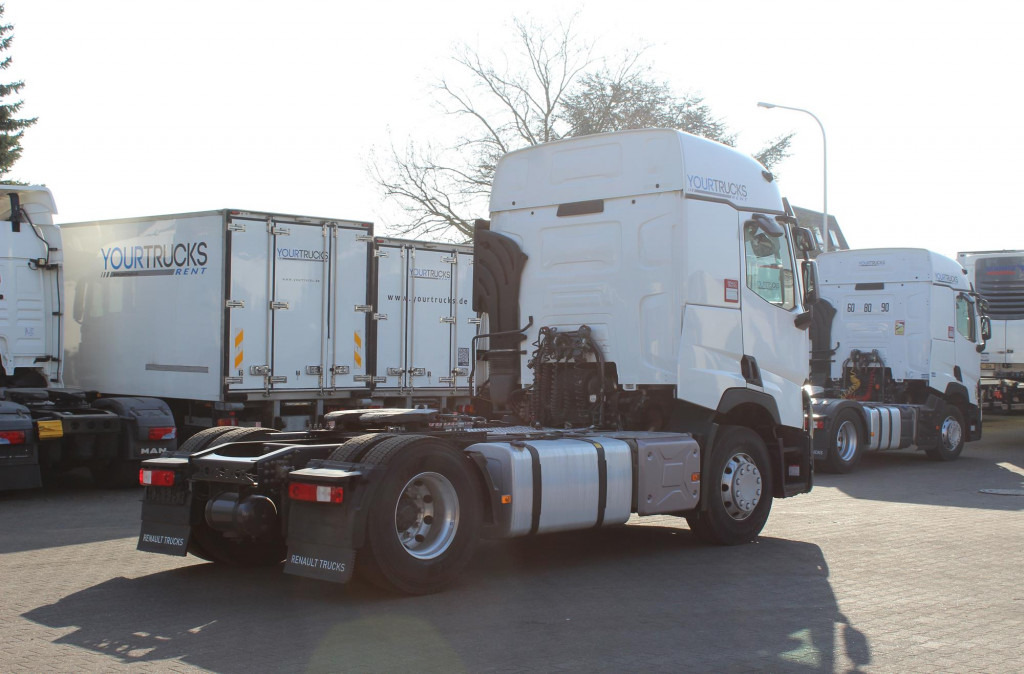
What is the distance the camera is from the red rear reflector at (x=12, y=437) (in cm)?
1181

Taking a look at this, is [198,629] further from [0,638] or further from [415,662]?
[415,662]

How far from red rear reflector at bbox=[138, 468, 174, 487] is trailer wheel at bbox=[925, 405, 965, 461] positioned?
15213mm

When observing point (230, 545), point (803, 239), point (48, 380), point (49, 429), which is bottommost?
point (230, 545)

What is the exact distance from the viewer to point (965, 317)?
1967 cm

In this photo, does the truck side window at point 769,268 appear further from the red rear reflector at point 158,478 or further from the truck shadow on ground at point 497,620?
the red rear reflector at point 158,478

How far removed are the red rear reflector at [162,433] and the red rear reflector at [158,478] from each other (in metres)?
5.89

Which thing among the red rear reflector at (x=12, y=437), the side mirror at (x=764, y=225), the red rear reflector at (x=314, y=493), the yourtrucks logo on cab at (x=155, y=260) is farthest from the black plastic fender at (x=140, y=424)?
the side mirror at (x=764, y=225)

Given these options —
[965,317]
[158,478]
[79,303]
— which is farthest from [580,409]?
[965,317]

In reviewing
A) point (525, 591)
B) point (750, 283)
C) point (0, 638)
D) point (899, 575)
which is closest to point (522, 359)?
point (750, 283)

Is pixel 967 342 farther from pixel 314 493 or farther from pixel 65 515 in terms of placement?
pixel 314 493

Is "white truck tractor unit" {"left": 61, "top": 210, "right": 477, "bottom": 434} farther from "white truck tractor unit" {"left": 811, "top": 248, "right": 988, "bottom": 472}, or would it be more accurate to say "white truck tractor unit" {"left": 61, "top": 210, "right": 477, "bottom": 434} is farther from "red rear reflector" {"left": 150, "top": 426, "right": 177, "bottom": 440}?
"white truck tractor unit" {"left": 811, "top": 248, "right": 988, "bottom": 472}

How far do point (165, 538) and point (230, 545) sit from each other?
2.27ft

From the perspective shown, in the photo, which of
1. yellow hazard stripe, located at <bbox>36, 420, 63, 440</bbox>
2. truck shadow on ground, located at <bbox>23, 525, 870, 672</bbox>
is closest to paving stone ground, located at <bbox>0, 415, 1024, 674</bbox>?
truck shadow on ground, located at <bbox>23, 525, 870, 672</bbox>

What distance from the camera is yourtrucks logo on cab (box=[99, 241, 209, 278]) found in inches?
585
